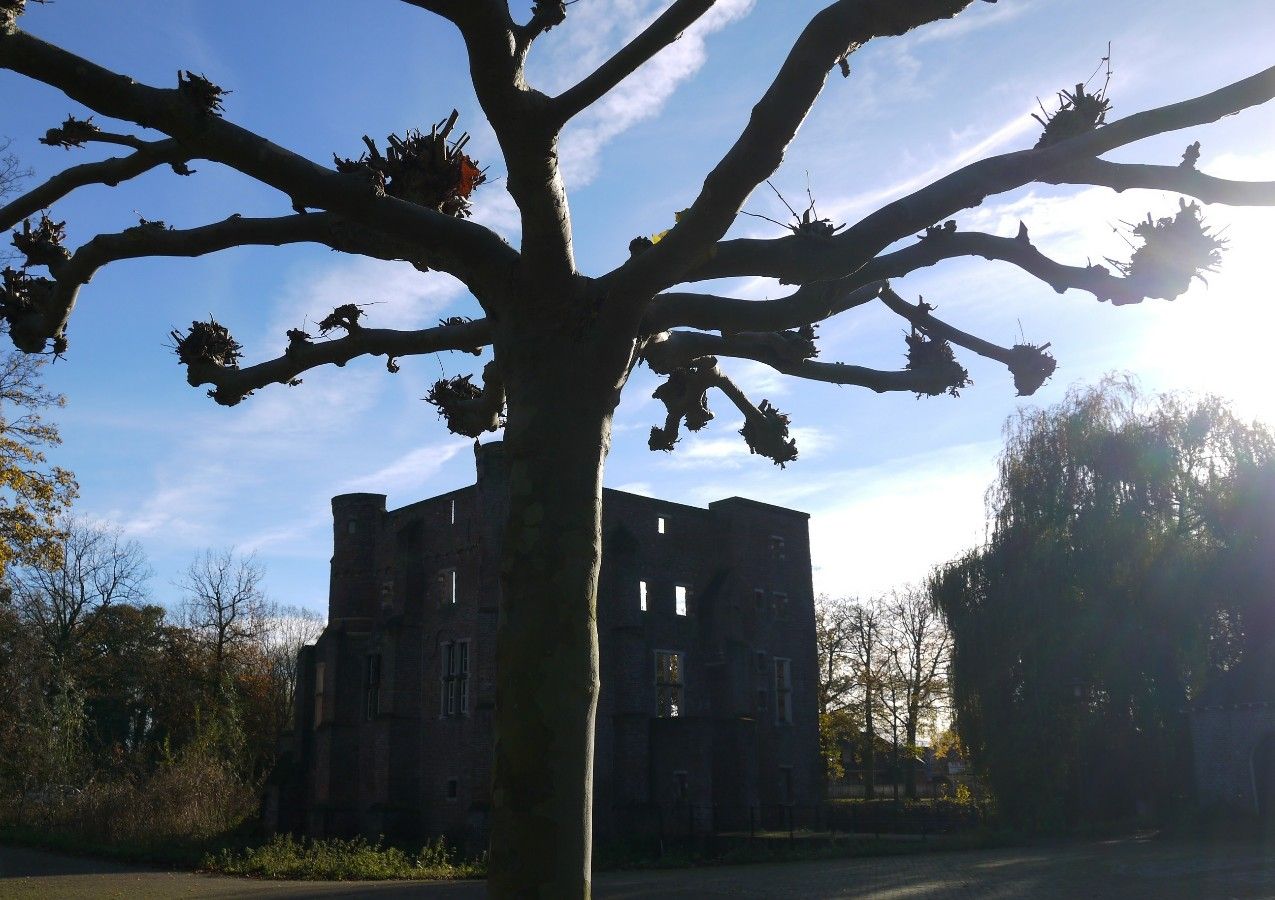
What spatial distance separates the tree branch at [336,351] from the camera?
6396 mm

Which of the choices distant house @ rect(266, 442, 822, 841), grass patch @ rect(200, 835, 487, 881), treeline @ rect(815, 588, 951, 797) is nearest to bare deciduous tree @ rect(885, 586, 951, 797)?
treeline @ rect(815, 588, 951, 797)

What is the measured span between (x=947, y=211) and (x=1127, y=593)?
27718mm

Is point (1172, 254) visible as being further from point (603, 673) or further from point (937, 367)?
point (603, 673)

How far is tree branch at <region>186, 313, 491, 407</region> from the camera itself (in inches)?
252

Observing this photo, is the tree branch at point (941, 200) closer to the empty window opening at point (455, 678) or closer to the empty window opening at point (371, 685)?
the empty window opening at point (455, 678)

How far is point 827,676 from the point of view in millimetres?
60125

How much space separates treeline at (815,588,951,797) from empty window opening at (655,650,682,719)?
2348cm

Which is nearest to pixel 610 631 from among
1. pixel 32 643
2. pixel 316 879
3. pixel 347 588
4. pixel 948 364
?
pixel 347 588

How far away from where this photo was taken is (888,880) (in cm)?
1777

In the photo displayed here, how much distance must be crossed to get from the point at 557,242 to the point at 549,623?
1.64 metres

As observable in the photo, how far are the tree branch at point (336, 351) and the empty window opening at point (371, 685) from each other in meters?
30.9

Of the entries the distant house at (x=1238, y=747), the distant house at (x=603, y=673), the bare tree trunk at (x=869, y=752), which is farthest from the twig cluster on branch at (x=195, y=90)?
the bare tree trunk at (x=869, y=752)

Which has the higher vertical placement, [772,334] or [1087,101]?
[1087,101]

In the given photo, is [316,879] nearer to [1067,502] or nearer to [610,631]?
[610,631]
